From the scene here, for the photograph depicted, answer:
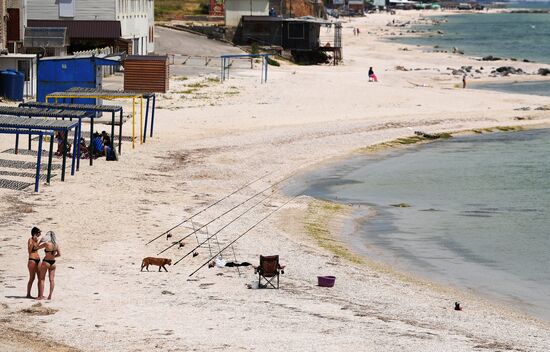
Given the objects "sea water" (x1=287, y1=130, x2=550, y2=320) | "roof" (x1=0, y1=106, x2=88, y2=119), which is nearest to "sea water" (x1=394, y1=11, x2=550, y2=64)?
"sea water" (x1=287, y1=130, x2=550, y2=320)

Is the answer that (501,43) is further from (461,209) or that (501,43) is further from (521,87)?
(461,209)

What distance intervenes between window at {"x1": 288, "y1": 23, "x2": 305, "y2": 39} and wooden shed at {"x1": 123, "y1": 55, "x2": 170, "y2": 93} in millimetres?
32749

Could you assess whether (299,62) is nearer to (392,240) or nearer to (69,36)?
(69,36)

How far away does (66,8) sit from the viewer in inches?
2734

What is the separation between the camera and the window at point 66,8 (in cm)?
6931

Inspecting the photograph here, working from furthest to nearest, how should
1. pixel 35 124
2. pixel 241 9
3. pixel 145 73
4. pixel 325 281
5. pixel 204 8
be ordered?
pixel 204 8 < pixel 241 9 < pixel 145 73 < pixel 35 124 < pixel 325 281

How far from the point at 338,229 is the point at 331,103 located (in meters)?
28.8

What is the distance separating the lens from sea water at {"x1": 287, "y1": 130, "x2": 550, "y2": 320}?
94.4ft

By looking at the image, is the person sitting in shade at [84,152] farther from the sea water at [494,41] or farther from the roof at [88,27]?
the sea water at [494,41]

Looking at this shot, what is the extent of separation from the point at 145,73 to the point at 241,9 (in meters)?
37.9

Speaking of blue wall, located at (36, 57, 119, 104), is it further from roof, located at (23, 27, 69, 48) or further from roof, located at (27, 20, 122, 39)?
roof, located at (27, 20, 122, 39)

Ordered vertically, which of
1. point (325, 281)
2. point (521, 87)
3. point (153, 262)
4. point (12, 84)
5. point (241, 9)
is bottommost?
point (325, 281)

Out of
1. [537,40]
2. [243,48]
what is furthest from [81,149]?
[537,40]

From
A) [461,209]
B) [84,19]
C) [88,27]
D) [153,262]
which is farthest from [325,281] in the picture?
[84,19]
